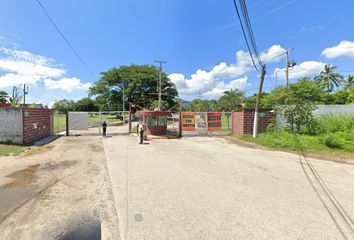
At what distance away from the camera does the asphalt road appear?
9.41 ft

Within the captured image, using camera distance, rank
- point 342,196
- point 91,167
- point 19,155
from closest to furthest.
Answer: point 342,196, point 91,167, point 19,155

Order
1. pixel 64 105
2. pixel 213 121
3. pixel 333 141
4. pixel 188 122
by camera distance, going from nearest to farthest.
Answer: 1. pixel 333 141
2. pixel 188 122
3. pixel 213 121
4. pixel 64 105

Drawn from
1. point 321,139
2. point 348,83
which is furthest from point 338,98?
point 321,139

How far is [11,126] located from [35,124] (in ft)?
5.80

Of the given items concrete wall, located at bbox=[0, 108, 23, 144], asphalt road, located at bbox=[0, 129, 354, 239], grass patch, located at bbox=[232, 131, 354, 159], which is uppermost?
concrete wall, located at bbox=[0, 108, 23, 144]

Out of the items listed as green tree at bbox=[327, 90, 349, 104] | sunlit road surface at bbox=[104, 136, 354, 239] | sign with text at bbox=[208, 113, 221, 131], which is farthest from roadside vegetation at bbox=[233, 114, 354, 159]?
green tree at bbox=[327, 90, 349, 104]

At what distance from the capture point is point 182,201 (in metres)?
3.85

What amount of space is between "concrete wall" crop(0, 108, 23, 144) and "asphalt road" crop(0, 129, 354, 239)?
438 centimetres

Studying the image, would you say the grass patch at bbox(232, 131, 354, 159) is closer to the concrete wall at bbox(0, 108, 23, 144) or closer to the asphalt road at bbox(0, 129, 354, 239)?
the asphalt road at bbox(0, 129, 354, 239)

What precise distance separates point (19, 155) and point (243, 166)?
407 inches

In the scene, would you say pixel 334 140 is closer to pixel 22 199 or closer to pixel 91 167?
pixel 91 167

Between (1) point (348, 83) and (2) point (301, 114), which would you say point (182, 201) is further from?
(1) point (348, 83)

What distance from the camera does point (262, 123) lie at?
43.3ft

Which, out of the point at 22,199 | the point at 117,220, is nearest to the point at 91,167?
the point at 22,199
